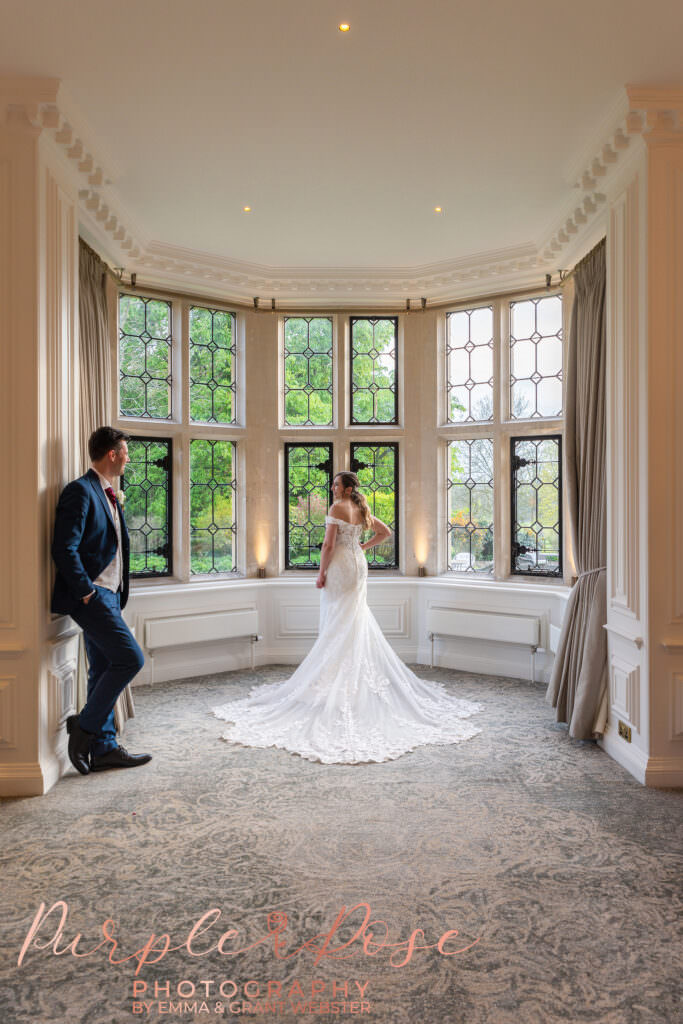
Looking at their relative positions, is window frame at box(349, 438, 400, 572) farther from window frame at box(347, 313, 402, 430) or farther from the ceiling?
the ceiling

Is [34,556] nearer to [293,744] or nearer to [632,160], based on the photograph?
[293,744]

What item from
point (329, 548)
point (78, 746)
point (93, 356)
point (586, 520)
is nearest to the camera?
point (78, 746)

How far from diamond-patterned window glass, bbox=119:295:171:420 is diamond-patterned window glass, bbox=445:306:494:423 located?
106 inches

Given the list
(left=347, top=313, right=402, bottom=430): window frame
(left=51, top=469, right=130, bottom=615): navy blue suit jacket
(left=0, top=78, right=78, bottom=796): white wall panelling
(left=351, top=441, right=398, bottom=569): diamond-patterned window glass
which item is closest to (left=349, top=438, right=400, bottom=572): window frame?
(left=351, top=441, right=398, bottom=569): diamond-patterned window glass

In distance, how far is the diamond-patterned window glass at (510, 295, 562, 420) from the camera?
6.16 meters

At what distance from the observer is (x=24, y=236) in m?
3.65

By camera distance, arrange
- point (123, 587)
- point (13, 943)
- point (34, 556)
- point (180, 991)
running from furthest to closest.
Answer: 1. point (123, 587)
2. point (34, 556)
3. point (13, 943)
4. point (180, 991)

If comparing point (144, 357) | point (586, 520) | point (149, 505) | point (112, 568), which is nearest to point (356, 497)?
point (586, 520)

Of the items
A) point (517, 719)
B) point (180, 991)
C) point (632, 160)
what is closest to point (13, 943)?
point (180, 991)

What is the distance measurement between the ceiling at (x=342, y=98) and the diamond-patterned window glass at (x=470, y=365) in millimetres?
1171

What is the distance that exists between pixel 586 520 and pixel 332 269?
3.37m

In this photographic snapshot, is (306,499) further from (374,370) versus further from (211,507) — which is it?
(374,370)

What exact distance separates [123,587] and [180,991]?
2503 millimetres

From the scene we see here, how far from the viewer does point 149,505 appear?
6.25m
